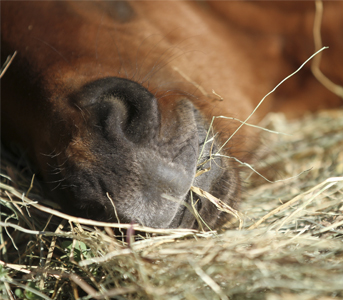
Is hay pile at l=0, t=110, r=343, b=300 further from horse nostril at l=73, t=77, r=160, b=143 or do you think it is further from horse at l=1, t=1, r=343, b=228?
horse nostril at l=73, t=77, r=160, b=143

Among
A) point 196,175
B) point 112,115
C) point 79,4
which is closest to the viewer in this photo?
point 112,115

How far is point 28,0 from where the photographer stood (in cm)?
122

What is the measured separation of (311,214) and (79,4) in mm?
1138

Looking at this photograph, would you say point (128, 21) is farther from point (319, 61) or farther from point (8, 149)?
point (319, 61)

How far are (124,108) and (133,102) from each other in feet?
0.09

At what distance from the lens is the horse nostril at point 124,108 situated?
0.88 meters

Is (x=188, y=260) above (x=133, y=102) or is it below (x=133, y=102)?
below

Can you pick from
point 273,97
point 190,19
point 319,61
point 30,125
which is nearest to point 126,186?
point 30,125

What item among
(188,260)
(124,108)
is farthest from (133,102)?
(188,260)

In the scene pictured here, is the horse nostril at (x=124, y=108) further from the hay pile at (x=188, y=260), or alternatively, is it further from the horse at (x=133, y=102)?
the hay pile at (x=188, y=260)

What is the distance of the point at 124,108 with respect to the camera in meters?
0.90

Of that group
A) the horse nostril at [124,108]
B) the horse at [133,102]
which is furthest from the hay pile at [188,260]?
the horse nostril at [124,108]

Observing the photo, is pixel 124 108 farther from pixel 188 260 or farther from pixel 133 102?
pixel 188 260

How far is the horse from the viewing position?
90 cm
